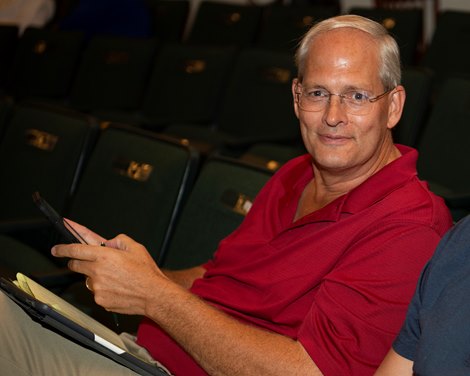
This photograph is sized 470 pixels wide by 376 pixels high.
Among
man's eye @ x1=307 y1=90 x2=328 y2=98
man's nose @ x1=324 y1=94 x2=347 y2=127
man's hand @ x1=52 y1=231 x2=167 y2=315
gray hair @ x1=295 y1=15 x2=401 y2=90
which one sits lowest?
man's hand @ x1=52 y1=231 x2=167 y2=315

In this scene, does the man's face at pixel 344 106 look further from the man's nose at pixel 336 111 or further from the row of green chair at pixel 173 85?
the row of green chair at pixel 173 85

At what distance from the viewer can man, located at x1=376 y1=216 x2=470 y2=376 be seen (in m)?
1.23

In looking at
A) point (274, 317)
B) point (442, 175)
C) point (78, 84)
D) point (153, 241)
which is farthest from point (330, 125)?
point (78, 84)

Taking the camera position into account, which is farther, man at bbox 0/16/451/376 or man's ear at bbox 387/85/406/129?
man's ear at bbox 387/85/406/129

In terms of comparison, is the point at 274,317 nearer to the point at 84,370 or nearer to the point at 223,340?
the point at 223,340

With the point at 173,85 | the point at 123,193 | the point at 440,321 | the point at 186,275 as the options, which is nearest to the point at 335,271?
the point at 440,321

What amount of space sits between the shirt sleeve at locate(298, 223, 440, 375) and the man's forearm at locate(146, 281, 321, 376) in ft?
0.15

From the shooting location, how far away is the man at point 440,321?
1229 millimetres

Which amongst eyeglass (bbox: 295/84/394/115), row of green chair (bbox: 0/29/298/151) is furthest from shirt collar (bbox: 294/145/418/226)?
row of green chair (bbox: 0/29/298/151)

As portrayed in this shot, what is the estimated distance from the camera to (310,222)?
1746 mm

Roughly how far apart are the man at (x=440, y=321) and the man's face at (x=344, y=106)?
0.45m

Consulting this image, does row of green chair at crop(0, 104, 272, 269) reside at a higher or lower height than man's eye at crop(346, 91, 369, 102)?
lower

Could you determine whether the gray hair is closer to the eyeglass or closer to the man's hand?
the eyeglass

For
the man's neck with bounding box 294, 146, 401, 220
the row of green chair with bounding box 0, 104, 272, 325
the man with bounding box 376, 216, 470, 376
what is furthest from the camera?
the row of green chair with bounding box 0, 104, 272, 325
